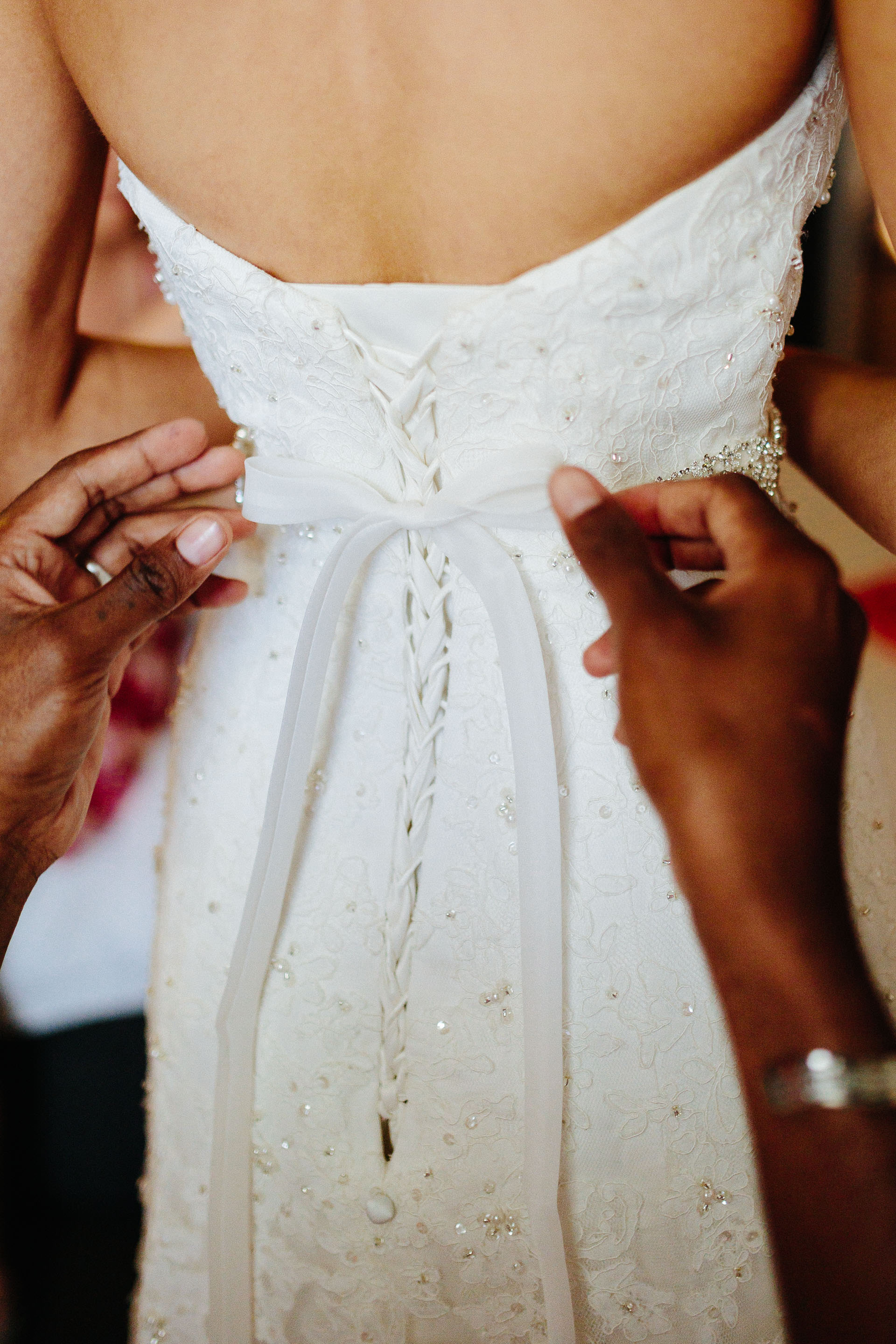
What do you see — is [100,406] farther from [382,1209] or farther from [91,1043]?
[91,1043]

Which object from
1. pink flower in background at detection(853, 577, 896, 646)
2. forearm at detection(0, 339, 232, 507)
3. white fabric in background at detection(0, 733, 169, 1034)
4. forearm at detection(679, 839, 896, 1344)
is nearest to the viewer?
forearm at detection(679, 839, 896, 1344)

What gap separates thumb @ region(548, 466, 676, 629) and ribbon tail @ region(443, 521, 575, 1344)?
10cm

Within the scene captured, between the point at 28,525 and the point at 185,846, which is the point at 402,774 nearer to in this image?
the point at 185,846

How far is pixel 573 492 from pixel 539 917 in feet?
0.90

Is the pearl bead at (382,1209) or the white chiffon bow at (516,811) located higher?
the white chiffon bow at (516,811)

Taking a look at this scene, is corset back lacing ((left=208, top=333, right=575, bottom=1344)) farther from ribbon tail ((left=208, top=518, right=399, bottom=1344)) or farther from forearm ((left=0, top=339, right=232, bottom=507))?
forearm ((left=0, top=339, right=232, bottom=507))

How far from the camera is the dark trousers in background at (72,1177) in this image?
4.58 ft

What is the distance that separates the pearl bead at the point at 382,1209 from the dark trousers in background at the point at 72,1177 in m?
0.80

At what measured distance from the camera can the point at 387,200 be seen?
25.8 inches

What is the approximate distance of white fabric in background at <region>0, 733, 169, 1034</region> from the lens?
1.39 meters

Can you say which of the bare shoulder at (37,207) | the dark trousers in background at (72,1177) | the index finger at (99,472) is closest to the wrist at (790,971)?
the index finger at (99,472)

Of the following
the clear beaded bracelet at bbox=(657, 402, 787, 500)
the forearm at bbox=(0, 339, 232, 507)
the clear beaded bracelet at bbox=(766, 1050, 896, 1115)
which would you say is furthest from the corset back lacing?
the forearm at bbox=(0, 339, 232, 507)

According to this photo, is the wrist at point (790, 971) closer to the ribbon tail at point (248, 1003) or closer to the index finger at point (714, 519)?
the index finger at point (714, 519)

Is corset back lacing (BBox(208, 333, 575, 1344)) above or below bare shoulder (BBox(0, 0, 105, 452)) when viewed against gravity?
below
